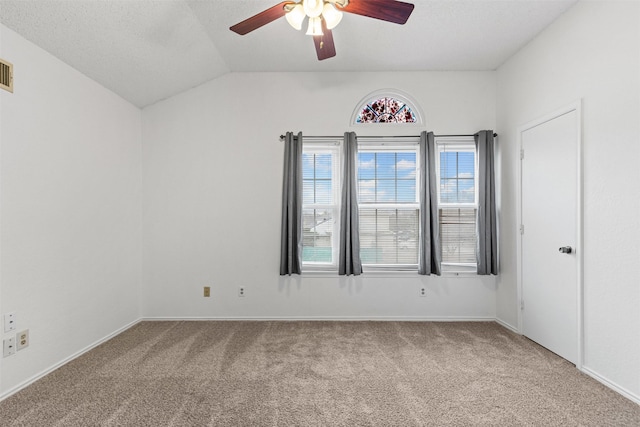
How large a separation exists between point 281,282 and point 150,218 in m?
1.68

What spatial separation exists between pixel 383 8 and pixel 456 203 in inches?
95.5

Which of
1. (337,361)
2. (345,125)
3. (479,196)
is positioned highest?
(345,125)

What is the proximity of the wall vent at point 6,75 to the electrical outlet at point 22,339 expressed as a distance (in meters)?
1.66

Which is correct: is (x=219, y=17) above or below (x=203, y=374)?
above

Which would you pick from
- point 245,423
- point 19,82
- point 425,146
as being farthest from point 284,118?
point 245,423

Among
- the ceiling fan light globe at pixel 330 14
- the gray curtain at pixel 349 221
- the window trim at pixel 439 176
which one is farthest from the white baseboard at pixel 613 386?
the ceiling fan light globe at pixel 330 14

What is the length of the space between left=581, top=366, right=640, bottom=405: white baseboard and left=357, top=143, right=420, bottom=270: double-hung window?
5.71 ft

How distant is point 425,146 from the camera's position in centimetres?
352

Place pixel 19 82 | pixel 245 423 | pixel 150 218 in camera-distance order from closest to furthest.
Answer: pixel 245 423 < pixel 19 82 < pixel 150 218

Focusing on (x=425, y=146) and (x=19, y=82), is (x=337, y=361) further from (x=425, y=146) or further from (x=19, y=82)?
(x=19, y=82)

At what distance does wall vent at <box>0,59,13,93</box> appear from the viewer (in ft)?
6.77

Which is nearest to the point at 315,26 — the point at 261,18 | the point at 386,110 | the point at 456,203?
the point at 261,18

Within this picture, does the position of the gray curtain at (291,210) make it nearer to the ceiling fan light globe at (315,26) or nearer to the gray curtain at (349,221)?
the gray curtain at (349,221)

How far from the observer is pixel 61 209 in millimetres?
2531
